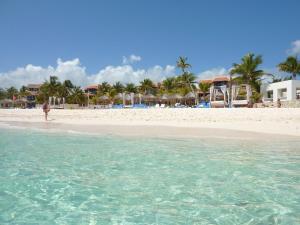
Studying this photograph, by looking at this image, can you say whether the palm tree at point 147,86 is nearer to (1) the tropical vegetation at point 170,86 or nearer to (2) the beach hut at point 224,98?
(1) the tropical vegetation at point 170,86

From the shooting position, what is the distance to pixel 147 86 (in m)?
62.3

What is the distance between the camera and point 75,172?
6223 millimetres

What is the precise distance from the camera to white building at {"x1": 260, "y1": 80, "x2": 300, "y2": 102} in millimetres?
29394

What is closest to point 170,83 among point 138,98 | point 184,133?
point 138,98

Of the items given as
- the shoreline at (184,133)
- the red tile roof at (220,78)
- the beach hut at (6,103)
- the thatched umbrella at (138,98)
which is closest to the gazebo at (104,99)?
the thatched umbrella at (138,98)

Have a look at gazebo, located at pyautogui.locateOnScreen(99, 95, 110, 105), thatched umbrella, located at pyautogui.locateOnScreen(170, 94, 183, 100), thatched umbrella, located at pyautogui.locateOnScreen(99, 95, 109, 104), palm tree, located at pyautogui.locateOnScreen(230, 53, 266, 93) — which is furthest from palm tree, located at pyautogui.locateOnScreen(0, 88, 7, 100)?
palm tree, located at pyautogui.locateOnScreen(230, 53, 266, 93)

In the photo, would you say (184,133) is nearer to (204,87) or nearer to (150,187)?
(150,187)

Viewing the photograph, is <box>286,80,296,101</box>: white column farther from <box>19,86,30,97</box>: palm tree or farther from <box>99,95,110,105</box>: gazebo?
<box>19,86,30,97</box>: palm tree

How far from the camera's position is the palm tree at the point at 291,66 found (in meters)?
40.0

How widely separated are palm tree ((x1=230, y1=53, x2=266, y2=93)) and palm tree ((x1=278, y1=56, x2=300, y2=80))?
4.29 metres

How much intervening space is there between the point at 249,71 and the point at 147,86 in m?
27.0

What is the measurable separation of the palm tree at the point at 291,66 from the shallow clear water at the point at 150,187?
35161 millimetres

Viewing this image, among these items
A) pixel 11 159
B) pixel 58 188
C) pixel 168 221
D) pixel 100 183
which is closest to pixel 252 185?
pixel 168 221

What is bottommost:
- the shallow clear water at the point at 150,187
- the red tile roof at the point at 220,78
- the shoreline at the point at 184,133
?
the shallow clear water at the point at 150,187
